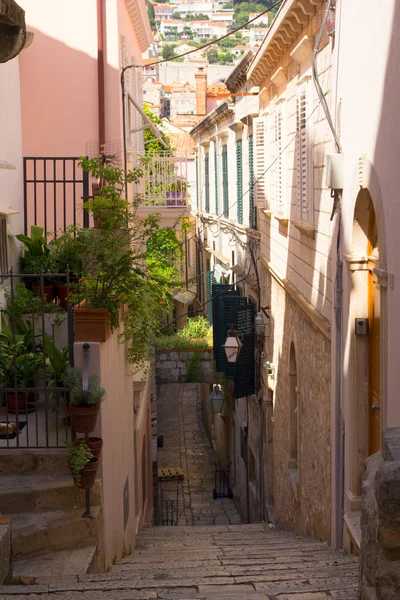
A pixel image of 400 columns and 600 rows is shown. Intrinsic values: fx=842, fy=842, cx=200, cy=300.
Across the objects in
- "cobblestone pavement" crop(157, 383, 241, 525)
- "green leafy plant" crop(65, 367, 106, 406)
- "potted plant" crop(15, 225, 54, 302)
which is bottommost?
"cobblestone pavement" crop(157, 383, 241, 525)

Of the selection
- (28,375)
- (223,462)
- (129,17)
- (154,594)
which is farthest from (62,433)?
(223,462)

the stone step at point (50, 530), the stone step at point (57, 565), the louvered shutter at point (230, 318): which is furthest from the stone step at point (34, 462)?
the louvered shutter at point (230, 318)

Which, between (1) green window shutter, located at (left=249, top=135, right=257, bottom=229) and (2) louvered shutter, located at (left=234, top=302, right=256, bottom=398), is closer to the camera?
(2) louvered shutter, located at (left=234, top=302, right=256, bottom=398)

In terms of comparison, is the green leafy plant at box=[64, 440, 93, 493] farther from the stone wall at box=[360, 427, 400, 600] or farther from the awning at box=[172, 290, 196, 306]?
the awning at box=[172, 290, 196, 306]

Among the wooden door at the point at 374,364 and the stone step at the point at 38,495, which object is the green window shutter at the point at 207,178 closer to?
the wooden door at the point at 374,364

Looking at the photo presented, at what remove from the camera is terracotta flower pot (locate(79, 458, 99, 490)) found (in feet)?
24.4

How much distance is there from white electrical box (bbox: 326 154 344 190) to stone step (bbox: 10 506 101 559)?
3.80 m

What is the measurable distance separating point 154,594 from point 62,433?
3.34m

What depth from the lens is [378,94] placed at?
256 inches

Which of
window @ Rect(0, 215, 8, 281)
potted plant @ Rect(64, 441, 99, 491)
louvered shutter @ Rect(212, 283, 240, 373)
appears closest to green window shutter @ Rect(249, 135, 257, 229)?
louvered shutter @ Rect(212, 283, 240, 373)

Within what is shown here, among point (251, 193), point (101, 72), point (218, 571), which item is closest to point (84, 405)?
point (218, 571)

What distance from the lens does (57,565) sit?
274 inches

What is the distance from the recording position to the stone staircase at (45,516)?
23.0 ft

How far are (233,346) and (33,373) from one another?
6.17m
